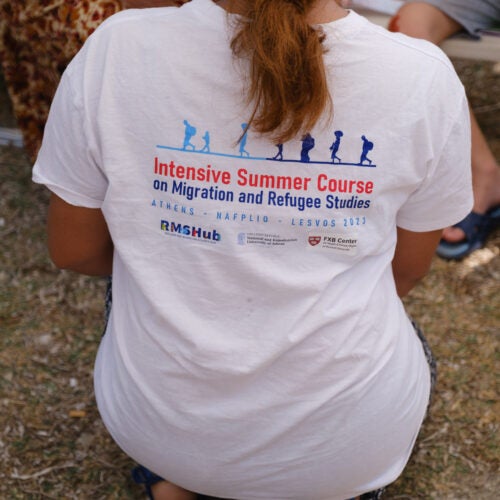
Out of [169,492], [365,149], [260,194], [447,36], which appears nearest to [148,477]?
[169,492]

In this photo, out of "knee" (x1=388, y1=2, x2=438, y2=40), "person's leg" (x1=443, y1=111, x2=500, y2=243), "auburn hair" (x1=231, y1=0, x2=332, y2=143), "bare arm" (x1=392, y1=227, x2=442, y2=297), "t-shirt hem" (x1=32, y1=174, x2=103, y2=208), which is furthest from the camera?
"person's leg" (x1=443, y1=111, x2=500, y2=243)

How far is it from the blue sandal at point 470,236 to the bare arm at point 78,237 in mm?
1377

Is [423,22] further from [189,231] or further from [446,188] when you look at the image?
[189,231]

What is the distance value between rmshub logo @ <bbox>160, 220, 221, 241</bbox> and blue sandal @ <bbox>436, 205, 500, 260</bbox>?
1576 mm

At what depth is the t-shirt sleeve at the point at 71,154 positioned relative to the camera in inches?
45.9

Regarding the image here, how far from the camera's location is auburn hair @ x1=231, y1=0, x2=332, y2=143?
1040 mm

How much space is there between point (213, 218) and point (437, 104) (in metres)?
0.35

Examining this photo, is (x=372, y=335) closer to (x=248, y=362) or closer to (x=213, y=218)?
(x=248, y=362)

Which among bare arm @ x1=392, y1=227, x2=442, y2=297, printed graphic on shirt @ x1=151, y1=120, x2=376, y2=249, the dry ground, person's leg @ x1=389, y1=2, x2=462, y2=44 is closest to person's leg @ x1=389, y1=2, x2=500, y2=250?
person's leg @ x1=389, y1=2, x2=462, y2=44

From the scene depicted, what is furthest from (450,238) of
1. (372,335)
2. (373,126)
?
(373,126)

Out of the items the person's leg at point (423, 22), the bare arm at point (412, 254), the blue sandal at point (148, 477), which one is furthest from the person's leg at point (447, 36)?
the blue sandal at point (148, 477)

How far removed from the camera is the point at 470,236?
2.62 m

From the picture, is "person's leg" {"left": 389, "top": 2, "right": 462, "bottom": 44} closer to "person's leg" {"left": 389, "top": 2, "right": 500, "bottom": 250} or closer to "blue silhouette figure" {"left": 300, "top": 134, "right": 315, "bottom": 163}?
"person's leg" {"left": 389, "top": 2, "right": 500, "bottom": 250}

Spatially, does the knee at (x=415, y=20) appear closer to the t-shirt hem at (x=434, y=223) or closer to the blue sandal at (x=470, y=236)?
the blue sandal at (x=470, y=236)
